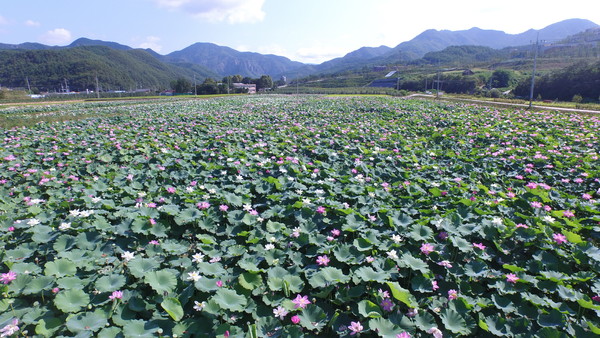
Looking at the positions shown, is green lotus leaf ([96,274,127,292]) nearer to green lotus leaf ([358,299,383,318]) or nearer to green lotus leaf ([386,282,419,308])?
green lotus leaf ([358,299,383,318])

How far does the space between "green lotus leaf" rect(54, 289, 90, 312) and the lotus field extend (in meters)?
0.01

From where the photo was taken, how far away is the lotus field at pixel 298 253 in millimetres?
2566

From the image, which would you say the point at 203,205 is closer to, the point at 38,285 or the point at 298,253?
the point at 298,253

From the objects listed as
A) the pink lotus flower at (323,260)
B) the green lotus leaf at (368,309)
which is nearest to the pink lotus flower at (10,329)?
the pink lotus flower at (323,260)

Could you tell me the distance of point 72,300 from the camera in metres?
2.66

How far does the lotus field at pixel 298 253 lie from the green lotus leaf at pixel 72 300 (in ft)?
0.03

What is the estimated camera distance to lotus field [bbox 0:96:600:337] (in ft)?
8.42

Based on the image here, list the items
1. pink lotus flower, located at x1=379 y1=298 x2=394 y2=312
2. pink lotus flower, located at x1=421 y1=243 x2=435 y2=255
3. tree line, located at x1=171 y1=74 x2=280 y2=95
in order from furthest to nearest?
1. tree line, located at x1=171 y1=74 x2=280 y2=95
2. pink lotus flower, located at x1=421 y1=243 x2=435 y2=255
3. pink lotus flower, located at x1=379 y1=298 x2=394 y2=312

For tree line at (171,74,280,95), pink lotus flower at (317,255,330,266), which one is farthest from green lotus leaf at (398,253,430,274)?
tree line at (171,74,280,95)

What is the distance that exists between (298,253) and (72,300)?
210cm

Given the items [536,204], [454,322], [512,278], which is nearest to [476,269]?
[512,278]

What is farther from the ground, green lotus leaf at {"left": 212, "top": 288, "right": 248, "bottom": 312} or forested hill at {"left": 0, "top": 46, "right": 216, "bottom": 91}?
forested hill at {"left": 0, "top": 46, "right": 216, "bottom": 91}

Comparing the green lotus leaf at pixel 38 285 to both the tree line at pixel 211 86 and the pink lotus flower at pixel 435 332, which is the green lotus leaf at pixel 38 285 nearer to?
the pink lotus flower at pixel 435 332

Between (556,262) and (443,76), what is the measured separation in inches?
3967
